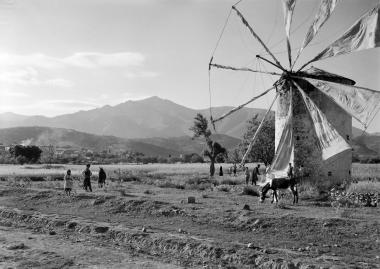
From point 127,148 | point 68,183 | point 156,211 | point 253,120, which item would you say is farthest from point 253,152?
point 127,148

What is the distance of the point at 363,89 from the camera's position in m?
18.0

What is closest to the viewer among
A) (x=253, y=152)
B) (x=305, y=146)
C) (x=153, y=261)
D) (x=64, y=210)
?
(x=153, y=261)

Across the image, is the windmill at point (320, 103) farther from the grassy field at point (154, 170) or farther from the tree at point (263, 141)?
the tree at point (263, 141)

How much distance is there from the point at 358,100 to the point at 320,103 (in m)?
6.20

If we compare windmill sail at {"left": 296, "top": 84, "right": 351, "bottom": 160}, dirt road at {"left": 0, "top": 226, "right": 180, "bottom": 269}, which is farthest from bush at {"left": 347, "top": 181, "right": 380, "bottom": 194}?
dirt road at {"left": 0, "top": 226, "right": 180, "bottom": 269}

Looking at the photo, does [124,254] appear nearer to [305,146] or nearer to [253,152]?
[305,146]

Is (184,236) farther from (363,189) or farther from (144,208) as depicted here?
(363,189)

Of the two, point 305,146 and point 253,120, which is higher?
point 253,120

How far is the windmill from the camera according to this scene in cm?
1748

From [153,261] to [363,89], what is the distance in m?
11.0

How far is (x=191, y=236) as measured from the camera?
47.7 feet

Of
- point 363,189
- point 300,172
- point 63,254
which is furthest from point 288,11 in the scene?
point 63,254

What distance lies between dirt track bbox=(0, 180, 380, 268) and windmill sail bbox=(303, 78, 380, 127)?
3865mm

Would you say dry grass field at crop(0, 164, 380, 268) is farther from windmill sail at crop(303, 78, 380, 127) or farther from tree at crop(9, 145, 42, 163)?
tree at crop(9, 145, 42, 163)
